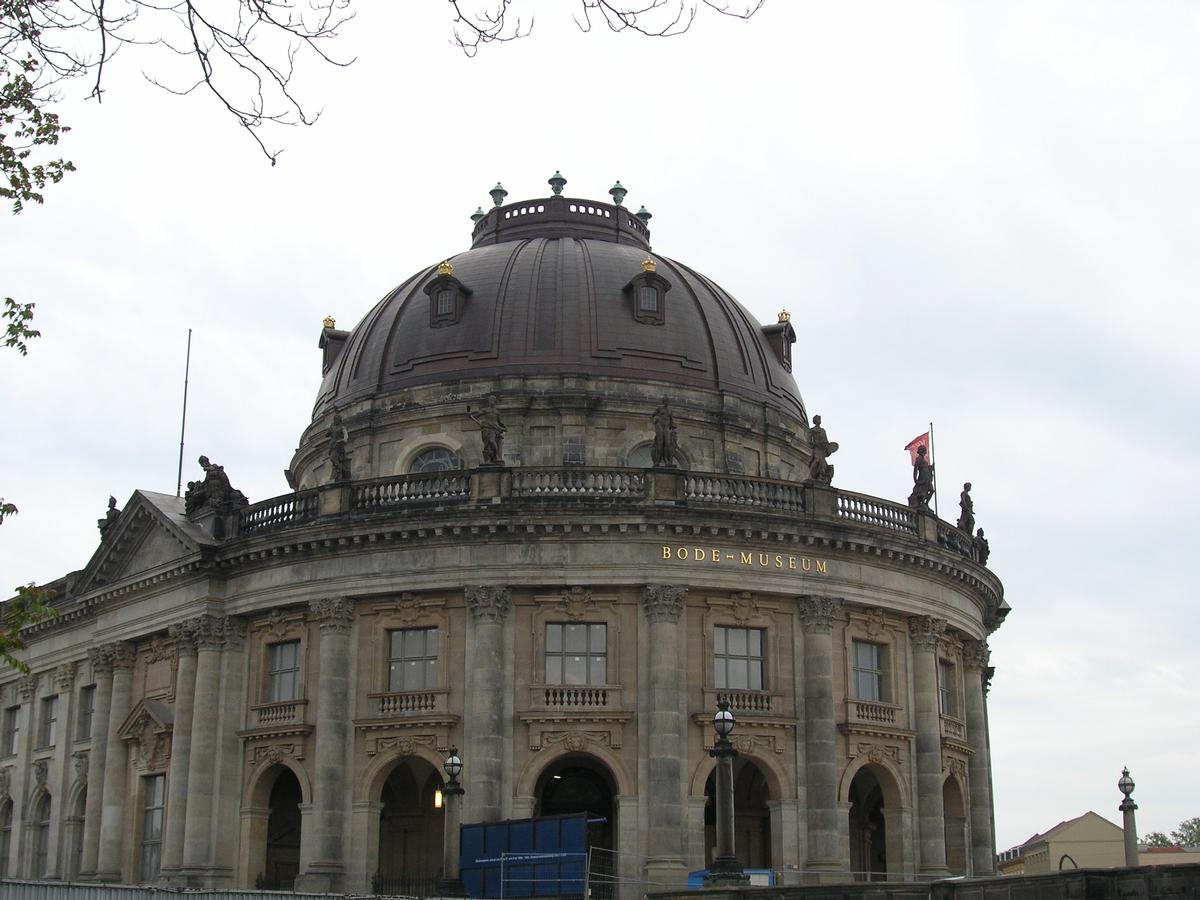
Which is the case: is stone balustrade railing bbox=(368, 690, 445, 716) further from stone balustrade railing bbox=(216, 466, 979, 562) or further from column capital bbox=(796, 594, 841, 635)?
column capital bbox=(796, 594, 841, 635)

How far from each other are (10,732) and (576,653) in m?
27.2

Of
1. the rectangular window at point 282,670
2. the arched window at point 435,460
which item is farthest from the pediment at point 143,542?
the arched window at point 435,460

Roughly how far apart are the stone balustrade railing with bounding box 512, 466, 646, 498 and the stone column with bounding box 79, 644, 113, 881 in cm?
1638

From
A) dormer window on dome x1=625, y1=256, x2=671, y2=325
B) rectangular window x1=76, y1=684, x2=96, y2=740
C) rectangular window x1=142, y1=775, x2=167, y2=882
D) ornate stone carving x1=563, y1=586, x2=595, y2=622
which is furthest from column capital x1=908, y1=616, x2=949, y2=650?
rectangular window x1=76, y1=684, x2=96, y2=740

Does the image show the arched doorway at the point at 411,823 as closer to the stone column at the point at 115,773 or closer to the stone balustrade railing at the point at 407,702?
the stone balustrade railing at the point at 407,702

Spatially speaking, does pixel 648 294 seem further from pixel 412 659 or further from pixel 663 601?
pixel 412 659

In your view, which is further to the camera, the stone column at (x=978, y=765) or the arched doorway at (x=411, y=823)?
the stone column at (x=978, y=765)

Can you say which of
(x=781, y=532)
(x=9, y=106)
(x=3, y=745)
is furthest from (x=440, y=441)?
(x=9, y=106)

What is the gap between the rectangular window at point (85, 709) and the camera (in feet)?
178

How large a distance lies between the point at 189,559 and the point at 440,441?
855cm

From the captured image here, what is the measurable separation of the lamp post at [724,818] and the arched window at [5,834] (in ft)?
114

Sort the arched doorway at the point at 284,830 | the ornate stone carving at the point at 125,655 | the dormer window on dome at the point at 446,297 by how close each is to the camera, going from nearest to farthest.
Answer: the arched doorway at the point at 284,830 < the ornate stone carving at the point at 125,655 < the dormer window on dome at the point at 446,297

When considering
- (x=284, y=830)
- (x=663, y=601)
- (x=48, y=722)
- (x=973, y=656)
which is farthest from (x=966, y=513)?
(x=48, y=722)

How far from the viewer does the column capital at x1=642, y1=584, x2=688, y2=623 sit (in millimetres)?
42431
